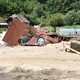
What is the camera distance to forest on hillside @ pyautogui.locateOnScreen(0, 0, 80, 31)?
1631 inches

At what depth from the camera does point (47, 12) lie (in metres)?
75.2

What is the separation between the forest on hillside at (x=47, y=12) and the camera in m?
41.4

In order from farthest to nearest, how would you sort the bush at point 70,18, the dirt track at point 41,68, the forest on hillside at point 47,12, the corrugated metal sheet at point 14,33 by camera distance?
the bush at point 70,18 → the forest on hillside at point 47,12 → the corrugated metal sheet at point 14,33 → the dirt track at point 41,68

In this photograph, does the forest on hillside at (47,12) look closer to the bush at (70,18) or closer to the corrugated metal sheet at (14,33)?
the bush at (70,18)

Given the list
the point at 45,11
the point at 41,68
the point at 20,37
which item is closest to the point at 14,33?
the point at 20,37

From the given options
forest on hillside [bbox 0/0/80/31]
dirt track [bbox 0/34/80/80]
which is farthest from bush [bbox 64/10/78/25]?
dirt track [bbox 0/34/80/80]

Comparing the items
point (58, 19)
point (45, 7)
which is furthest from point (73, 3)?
point (58, 19)

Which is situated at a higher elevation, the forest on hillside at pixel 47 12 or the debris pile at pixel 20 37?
the forest on hillside at pixel 47 12

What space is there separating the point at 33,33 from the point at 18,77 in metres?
13.6

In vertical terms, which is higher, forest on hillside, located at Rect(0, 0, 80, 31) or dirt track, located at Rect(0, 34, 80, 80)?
forest on hillside, located at Rect(0, 0, 80, 31)

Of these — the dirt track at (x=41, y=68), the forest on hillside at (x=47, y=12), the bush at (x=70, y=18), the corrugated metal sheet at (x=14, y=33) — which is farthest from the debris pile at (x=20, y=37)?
the bush at (x=70, y=18)

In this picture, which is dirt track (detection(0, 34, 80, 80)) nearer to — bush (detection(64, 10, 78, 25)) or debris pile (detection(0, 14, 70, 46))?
debris pile (detection(0, 14, 70, 46))

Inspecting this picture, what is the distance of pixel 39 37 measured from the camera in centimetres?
1708

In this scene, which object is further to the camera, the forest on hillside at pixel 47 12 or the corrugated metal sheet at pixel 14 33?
the forest on hillside at pixel 47 12
